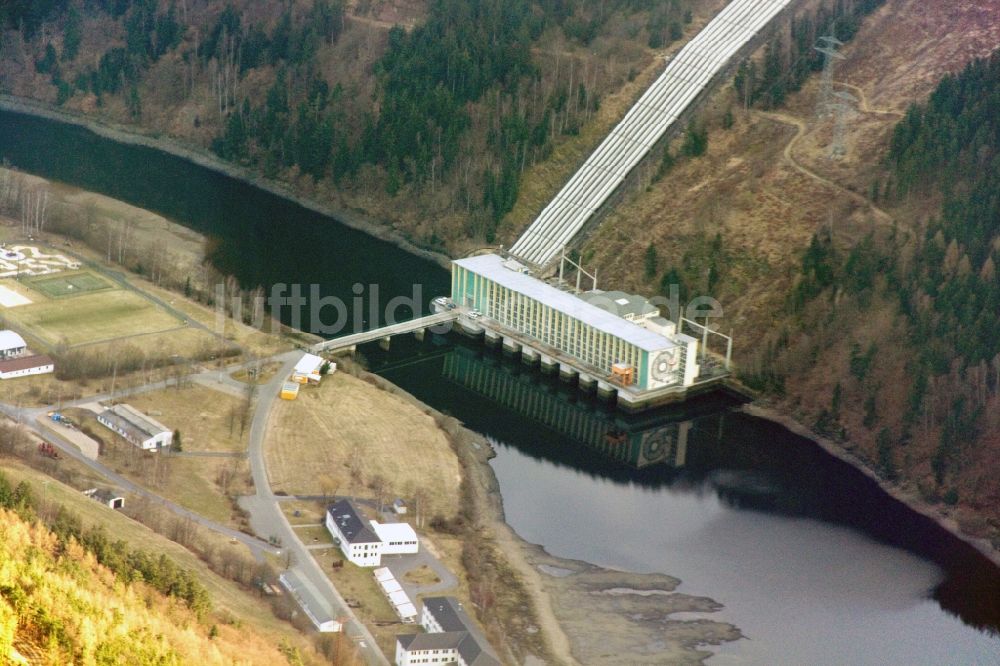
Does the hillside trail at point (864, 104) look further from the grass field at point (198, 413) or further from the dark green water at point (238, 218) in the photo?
the grass field at point (198, 413)

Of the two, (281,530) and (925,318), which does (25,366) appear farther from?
(925,318)

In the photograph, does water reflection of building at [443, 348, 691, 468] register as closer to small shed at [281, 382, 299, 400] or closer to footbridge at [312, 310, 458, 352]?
footbridge at [312, 310, 458, 352]

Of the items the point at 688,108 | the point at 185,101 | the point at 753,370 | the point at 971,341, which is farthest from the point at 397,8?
the point at 971,341

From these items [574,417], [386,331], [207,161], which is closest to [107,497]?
[574,417]

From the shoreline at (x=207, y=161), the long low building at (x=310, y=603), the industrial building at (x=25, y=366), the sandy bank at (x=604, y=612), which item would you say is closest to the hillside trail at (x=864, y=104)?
the shoreline at (x=207, y=161)

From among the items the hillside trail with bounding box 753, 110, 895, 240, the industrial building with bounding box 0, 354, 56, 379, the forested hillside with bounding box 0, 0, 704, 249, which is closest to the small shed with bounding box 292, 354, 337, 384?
the industrial building with bounding box 0, 354, 56, 379

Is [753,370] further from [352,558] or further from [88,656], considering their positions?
[88,656]
